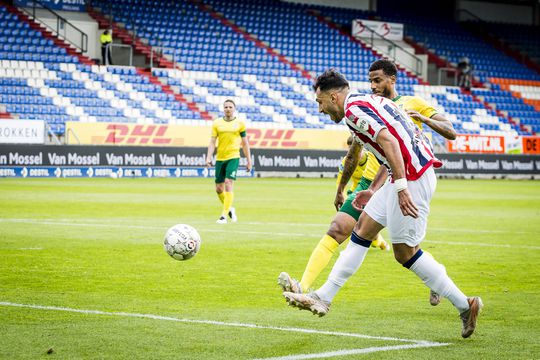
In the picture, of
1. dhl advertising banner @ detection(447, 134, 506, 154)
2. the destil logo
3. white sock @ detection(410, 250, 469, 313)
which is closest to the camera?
white sock @ detection(410, 250, 469, 313)

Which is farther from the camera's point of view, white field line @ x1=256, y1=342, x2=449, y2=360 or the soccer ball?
the soccer ball

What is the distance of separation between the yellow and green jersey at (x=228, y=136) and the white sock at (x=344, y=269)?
37.8 feet

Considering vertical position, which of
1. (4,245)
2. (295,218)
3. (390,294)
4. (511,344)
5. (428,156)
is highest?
(428,156)

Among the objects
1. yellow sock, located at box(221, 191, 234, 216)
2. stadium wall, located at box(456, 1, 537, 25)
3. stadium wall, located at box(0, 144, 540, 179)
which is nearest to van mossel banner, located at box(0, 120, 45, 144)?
stadium wall, located at box(0, 144, 540, 179)

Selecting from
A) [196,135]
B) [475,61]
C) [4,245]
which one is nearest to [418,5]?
[475,61]

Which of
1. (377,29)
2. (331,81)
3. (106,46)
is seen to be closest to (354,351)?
(331,81)

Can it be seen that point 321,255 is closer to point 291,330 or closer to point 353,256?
point 353,256

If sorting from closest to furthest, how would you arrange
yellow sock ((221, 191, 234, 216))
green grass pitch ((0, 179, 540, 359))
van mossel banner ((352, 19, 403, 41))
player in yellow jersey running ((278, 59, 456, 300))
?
green grass pitch ((0, 179, 540, 359)), player in yellow jersey running ((278, 59, 456, 300)), yellow sock ((221, 191, 234, 216)), van mossel banner ((352, 19, 403, 41))

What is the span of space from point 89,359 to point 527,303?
4.48 metres

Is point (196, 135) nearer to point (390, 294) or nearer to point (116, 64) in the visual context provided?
point (116, 64)

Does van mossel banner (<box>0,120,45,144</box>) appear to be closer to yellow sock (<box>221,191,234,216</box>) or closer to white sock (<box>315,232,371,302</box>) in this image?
yellow sock (<box>221,191,234,216</box>)

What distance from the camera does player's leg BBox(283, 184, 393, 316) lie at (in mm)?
7387

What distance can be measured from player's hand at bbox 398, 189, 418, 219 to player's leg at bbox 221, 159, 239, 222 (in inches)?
448

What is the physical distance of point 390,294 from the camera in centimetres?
952
